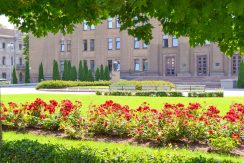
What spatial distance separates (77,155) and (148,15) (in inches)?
99.7

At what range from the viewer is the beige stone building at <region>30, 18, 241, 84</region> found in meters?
44.0

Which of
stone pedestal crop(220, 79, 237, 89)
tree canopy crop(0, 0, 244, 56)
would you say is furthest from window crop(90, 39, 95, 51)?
tree canopy crop(0, 0, 244, 56)

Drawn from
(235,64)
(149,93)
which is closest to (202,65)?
(235,64)

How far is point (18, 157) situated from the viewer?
18.5ft

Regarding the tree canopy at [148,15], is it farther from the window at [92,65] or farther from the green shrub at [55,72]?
the window at [92,65]

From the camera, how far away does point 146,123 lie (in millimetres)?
8516

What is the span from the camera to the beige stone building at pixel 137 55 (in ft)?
144

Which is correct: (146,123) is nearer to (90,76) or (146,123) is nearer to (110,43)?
(90,76)

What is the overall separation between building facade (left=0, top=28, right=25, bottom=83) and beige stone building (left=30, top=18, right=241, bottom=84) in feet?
62.1

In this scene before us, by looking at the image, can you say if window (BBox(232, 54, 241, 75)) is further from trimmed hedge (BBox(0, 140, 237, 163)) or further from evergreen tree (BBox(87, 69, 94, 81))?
trimmed hedge (BBox(0, 140, 237, 163))

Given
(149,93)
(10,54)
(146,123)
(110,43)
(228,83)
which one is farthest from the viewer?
(10,54)

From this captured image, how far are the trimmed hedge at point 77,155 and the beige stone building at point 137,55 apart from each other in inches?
1433

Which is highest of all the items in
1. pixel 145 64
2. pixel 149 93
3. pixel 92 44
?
pixel 92 44

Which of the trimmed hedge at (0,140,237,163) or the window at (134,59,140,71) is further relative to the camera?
the window at (134,59,140,71)
